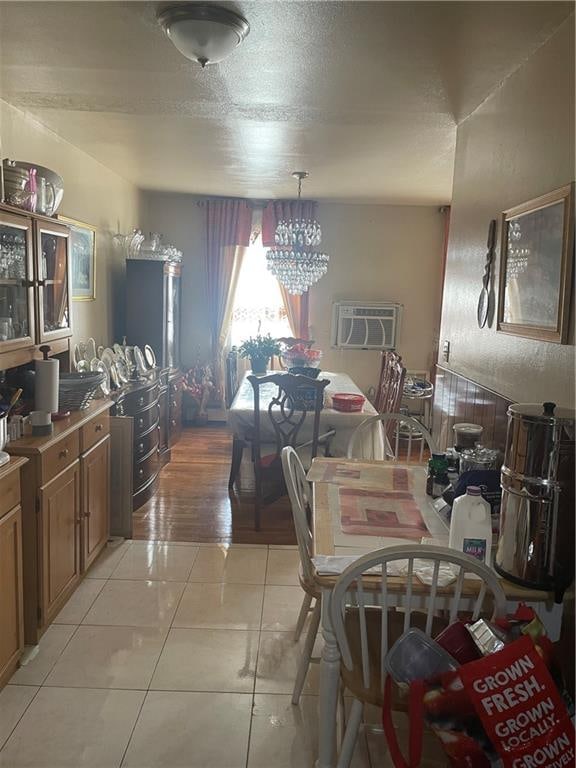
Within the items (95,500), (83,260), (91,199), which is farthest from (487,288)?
(91,199)

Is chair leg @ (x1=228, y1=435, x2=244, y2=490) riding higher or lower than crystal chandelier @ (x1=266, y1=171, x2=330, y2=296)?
lower

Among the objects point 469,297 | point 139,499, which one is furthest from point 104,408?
point 469,297

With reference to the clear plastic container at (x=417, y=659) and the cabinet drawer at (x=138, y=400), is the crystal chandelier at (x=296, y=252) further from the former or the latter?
the clear plastic container at (x=417, y=659)

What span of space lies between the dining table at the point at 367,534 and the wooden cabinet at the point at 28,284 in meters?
1.40

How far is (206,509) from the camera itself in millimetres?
4211

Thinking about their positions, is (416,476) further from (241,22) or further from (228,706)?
(241,22)

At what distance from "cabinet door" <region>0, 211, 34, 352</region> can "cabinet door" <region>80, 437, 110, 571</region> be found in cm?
69

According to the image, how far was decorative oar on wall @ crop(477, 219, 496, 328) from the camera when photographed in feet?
8.42

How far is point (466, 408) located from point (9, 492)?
76.9 inches

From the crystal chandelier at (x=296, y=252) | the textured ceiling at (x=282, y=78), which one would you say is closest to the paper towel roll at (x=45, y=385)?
the textured ceiling at (x=282, y=78)

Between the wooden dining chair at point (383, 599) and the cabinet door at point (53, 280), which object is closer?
the wooden dining chair at point (383, 599)

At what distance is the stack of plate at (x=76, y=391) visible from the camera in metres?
2.99

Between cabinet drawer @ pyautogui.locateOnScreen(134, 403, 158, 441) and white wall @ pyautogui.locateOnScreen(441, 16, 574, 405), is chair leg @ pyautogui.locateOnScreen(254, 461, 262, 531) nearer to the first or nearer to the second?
cabinet drawer @ pyautogui.locateOnScreen(134, 403, 158, 441)

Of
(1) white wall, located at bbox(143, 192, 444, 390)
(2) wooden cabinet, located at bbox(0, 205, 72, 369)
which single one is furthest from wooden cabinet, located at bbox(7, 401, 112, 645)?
(1) white wall, located at bbox(143, 192, 444, 390)
